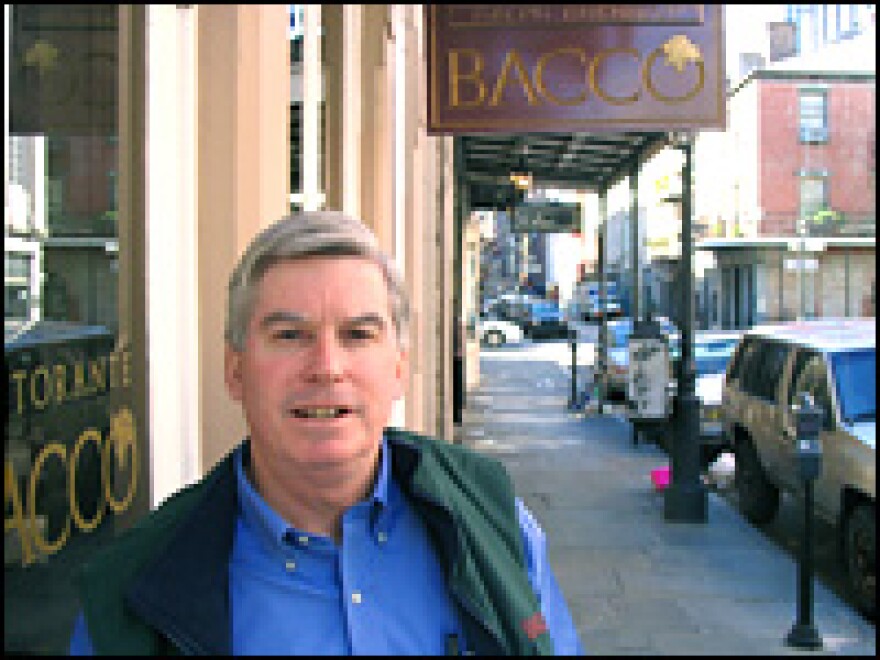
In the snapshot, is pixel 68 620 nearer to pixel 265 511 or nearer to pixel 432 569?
pixel 265 511

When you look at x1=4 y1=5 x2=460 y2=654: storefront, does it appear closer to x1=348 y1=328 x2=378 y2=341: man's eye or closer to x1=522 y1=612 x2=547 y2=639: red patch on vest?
x1=348 y1=328 x2=378 y2=341: man's eye

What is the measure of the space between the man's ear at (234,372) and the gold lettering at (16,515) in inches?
13.0

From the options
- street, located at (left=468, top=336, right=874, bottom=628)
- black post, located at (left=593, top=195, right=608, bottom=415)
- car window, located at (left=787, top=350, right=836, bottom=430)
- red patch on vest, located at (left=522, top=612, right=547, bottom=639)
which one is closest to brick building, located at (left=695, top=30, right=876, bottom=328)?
street, located at (left=468, top=336, right=874, bottom=628)

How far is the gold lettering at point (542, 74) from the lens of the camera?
23.7 feet

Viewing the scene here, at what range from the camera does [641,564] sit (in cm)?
877

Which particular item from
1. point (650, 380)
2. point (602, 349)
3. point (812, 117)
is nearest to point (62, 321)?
point (650, 380)

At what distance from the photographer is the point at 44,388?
1.67 meters

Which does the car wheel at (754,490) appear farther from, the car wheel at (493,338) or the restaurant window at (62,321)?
the car wheel at (493,338)

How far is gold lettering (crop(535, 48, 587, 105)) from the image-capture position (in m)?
7.21

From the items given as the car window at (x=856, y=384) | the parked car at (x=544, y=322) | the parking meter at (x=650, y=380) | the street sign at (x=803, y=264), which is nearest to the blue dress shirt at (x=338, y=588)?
the car window at (x=856, y=384)

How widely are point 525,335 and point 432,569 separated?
5434 cm

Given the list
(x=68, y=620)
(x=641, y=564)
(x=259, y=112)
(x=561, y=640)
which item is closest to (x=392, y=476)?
(x=561, y=640)

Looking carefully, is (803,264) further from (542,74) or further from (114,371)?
(114,371)

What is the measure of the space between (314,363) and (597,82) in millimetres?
6064
